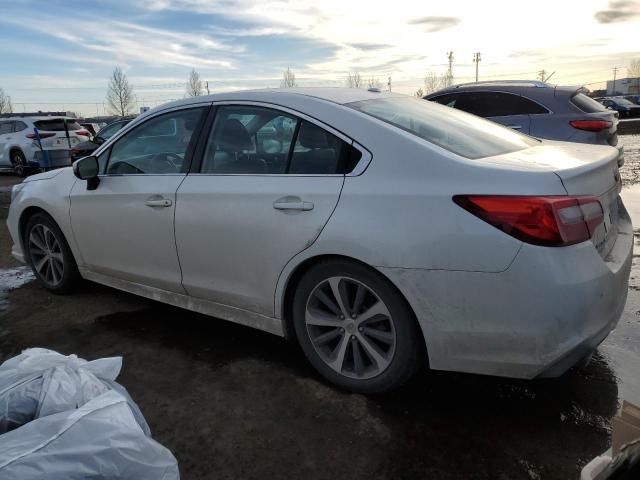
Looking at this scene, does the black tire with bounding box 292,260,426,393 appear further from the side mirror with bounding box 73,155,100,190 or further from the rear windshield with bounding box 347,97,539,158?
the side mirror with bounding box 73,155,100,190

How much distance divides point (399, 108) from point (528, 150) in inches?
29.6

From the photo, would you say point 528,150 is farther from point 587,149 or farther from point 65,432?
point 65,432

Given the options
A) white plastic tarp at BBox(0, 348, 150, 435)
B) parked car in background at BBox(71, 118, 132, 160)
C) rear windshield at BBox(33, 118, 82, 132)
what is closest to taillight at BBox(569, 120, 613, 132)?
white plastic tarp at BBox(0, 348, 150, 435)

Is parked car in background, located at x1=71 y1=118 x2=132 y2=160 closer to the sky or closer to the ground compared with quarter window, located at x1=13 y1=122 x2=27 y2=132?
closer to the ground

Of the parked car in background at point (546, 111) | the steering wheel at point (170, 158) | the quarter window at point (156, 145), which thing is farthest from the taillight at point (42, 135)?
the steering wheel at point (170, 158)

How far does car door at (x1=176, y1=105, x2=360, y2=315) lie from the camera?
2686 mm

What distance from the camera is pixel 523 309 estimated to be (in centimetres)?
217

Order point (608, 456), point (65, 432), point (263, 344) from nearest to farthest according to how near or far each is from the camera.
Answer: point (65, 432) < point (608, 456) < point (263, 344)

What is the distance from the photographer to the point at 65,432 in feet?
4.60

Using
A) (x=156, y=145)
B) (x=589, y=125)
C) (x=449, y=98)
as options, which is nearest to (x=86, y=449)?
(x=156, y=145)

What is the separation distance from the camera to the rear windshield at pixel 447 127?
2674mm

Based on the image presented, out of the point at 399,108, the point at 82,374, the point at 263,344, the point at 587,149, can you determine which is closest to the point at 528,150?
the point at 587,149

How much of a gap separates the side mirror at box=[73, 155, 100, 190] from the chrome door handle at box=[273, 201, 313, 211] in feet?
5.61

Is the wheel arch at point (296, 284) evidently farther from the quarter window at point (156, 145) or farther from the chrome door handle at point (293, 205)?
the quarter window at point (156, 145)
